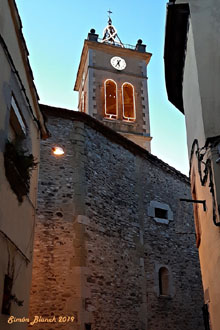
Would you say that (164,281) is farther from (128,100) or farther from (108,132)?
(128,100)

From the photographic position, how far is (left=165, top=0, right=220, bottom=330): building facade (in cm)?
658

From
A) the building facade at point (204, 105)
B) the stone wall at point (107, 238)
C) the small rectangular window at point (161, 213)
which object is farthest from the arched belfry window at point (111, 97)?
the building facade at point (204, 105)

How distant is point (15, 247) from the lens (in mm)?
6383

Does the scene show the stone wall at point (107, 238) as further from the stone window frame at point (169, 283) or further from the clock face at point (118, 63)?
the clock face at point (118, 63)

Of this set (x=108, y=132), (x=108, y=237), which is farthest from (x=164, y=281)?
(x=108, y=132)

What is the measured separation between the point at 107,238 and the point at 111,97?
50.9 ft

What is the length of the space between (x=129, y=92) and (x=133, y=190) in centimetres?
1398

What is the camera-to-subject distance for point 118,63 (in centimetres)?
2714

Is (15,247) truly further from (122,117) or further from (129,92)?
(129,92)

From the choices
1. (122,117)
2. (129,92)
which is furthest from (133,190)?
(129,92)

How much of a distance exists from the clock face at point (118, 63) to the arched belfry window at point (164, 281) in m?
16.2

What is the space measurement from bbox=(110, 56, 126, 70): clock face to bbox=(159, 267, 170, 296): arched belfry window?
1624 centimetres

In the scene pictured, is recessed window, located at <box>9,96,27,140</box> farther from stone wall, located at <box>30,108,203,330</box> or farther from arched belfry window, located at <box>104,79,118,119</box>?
arched belfry window, located at <box>104,79,118,119</box>

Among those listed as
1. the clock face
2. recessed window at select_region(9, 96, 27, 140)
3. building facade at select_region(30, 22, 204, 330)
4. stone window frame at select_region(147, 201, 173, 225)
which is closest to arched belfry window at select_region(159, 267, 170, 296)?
building facade at select_region(30, 22, 204, 330)
